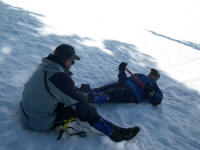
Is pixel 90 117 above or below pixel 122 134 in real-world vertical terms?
above

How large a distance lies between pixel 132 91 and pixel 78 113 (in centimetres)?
197

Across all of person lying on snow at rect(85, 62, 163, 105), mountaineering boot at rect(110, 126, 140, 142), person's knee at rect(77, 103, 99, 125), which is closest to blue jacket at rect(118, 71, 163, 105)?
person lying on snow at rect(85, 62, 163, 105)

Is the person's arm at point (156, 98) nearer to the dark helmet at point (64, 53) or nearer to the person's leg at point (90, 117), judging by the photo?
the person's leg at point (90, 117)

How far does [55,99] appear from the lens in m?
2.80

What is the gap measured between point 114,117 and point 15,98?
6.63 feet

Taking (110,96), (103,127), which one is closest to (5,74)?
(110,96)

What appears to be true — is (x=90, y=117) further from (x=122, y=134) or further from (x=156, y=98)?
(x=156, y=98)

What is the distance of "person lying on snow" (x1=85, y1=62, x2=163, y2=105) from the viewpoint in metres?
4.43

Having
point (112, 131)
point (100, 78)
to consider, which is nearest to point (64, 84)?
point (112, 131)

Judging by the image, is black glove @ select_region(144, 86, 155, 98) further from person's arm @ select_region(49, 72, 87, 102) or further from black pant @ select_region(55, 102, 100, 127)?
person's arm @ select_region(49, 72, 87, 102)

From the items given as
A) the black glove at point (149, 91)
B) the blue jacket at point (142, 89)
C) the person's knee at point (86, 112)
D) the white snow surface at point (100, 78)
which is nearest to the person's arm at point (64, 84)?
the person's knee at point (86, 112)

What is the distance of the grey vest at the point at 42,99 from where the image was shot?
2719mm

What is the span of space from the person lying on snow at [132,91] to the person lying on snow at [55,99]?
3.83 feet

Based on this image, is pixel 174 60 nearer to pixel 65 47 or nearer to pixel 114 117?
pixel 114 117
